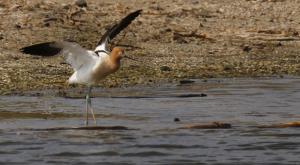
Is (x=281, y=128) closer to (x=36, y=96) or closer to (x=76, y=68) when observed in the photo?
(x=76, y=68)

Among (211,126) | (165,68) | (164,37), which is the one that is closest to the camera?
(211,126)

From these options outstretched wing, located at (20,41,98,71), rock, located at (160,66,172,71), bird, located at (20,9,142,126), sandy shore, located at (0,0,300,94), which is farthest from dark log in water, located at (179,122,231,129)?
rock, located at (160,66,172,71)

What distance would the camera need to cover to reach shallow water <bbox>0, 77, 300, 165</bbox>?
9.87 metres

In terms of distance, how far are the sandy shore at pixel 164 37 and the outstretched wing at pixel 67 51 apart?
5.64 feet

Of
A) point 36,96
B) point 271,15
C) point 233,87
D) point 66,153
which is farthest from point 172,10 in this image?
point 66,153

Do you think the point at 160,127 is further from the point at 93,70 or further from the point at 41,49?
the point at 41,49

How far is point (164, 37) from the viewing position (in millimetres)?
18719

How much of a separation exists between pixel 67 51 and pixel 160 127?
162cm

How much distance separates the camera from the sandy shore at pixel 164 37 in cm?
1567

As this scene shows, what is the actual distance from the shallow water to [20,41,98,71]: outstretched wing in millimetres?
625

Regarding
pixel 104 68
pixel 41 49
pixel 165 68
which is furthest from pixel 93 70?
pixel 165 68

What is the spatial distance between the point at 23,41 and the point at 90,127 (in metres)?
6.02

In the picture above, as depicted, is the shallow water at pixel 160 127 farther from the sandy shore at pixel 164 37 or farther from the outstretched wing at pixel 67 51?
the sandy shore at pixel 164 37

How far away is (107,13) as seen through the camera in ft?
64.7
